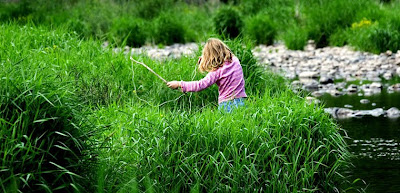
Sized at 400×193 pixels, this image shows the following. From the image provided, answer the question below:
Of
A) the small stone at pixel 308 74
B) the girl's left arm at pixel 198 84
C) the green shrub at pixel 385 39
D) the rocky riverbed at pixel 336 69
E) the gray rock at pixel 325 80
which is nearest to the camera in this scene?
the girl's left arm at pixel 198 84

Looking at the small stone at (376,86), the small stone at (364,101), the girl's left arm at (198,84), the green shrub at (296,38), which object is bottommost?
the green shrub at (296,38)

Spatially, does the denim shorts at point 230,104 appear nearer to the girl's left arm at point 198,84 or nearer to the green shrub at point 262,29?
the girl's left arm at point 198,84

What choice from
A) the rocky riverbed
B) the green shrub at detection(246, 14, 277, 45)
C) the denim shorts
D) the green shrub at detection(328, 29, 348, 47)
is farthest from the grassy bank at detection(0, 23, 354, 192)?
the green shrub at detection(246, 14, 277, 45)

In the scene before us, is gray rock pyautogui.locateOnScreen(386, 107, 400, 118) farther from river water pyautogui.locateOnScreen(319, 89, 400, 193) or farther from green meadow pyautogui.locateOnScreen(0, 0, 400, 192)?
green meadow pyautogui.locateOnScreen(0, 0, 400, 192)

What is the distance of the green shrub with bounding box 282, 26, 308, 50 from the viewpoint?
15781 mm

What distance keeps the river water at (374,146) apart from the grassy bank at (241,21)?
490 centimetres

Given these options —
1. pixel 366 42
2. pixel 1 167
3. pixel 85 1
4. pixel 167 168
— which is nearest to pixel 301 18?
pixel 366 42

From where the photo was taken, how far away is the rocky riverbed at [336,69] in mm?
10227

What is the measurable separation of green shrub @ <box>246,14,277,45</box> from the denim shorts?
1133 centimetres

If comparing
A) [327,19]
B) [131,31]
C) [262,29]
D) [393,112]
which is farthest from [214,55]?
[131,31]

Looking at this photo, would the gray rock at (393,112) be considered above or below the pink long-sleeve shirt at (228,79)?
below

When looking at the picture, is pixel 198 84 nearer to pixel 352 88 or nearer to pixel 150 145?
pixel 150 145

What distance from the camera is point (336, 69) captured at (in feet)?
42.2

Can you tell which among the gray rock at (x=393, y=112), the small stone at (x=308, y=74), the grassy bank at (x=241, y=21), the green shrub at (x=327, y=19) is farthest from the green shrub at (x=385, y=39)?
the gray rock at (x=393, y=112)
